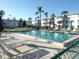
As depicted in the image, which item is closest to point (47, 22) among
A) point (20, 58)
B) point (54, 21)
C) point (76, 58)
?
point (54, 21)

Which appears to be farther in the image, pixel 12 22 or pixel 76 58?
pixel 12 22

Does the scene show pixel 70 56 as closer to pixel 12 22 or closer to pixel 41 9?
pixel 41 9

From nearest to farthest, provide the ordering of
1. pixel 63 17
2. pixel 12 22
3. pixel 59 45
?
1. pixel 59 45
2. pixel 63 17
3. pixel 12 22

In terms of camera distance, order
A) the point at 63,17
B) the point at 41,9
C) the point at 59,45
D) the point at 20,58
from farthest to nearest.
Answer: the point at 41,9 → the point at 63,17 → the point at 59,45 → the point at 20,58

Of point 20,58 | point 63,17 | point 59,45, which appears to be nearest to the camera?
point 20,58

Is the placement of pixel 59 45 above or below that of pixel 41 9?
below

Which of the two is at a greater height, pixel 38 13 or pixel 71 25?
pixel 38 13

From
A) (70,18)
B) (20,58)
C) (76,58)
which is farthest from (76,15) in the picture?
(76,58)

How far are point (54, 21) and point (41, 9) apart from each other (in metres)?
7.05

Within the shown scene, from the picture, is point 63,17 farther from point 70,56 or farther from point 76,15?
point 70,56

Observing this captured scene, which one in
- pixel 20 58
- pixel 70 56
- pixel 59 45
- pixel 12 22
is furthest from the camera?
pixel 12 22

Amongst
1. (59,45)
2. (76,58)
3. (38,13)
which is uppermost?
(38,13)

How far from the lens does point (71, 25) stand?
5081cm

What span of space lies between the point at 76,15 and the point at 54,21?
34.5ft
